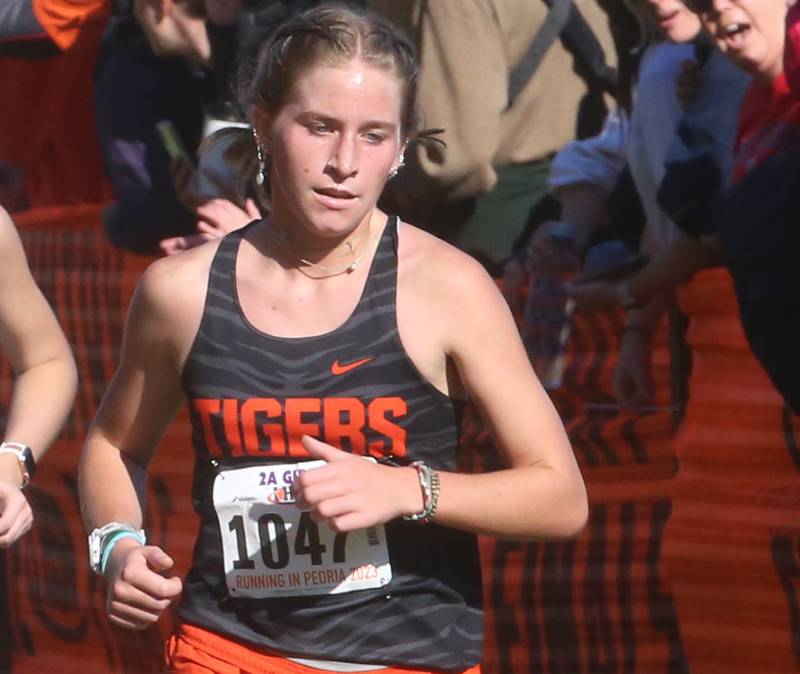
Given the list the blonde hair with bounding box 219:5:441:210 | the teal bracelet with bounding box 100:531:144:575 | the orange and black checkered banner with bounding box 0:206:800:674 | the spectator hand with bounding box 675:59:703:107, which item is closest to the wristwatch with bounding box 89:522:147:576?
the teal bracelet with bounding box 100:531:144:575

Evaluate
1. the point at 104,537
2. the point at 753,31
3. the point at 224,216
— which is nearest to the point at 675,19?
the point at 753,31

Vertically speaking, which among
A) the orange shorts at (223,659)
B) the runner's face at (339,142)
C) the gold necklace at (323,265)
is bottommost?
the orange shorts at (223,659)

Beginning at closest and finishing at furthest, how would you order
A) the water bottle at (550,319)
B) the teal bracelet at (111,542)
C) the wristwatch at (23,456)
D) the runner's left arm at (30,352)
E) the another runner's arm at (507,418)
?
the another runner's arm at (507,418) → the teal bracelet at (111,542) → the wristwatch at (23,456) → the runner's left arm at (30,352) → the water bottle at (550,319)

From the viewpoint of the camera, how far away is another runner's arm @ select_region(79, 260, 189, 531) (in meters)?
3.38

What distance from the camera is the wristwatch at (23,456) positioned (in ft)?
12.1

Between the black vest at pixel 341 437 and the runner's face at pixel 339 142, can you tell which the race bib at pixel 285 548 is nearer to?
the black vest at pixel 341 437

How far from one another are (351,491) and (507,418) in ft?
1.31

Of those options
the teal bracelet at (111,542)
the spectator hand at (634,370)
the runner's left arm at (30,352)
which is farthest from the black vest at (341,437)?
the spectator hand at (634,370)

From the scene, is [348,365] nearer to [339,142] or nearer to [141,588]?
[339,142]

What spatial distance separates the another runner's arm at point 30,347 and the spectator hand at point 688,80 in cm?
151

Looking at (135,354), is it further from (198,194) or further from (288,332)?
(198,194)

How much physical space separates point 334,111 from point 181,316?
0.44m

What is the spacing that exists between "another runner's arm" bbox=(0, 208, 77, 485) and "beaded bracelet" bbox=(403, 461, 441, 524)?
3.20 ft

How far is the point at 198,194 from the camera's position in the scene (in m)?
5.34
